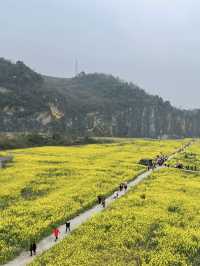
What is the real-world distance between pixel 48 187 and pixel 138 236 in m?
23.7

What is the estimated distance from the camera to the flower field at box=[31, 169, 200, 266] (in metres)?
36.3

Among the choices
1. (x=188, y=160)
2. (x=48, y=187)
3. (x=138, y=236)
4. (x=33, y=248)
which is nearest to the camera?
(x=33, y=248)

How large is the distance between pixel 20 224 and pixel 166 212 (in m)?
15.2

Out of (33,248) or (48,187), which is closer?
(33,248)

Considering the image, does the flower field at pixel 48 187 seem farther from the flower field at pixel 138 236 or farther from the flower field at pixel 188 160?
the flower field at pixel 188 160

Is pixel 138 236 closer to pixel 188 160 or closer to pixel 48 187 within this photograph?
pixel 48 187

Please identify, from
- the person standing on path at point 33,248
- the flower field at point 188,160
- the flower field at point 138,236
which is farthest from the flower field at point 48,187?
the flower field at point 188,160

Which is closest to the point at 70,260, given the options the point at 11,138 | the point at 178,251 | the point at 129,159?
the point at 178,251

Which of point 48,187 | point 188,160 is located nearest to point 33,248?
point 48,187

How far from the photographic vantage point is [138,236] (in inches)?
1625

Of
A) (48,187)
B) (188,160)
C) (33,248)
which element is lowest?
(33,248)

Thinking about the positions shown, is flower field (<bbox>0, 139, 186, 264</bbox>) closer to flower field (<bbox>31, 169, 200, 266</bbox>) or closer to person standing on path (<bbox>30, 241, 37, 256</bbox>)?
person standing on path (<bbox>30, 241, 37, 256</bbox>)

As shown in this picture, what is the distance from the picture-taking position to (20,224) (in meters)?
43.8

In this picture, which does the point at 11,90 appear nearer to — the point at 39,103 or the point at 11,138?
the point at 39,103
